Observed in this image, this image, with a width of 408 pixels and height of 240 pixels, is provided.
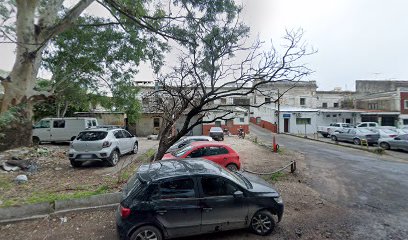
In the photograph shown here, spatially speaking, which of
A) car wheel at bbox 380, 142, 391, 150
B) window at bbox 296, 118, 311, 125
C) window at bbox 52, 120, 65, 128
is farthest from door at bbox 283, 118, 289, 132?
window at bbox 52, 120, 65, 128

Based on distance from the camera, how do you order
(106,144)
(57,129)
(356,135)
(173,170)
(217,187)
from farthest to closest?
(356,135), (57,129), (106,144), (173,170), (217,187)

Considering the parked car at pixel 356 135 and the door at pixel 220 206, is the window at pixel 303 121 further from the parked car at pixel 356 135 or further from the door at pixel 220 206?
the door at pixel 220 206

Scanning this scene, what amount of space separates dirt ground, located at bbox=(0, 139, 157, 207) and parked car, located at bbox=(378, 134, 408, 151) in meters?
18.7

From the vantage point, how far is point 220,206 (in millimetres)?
4520

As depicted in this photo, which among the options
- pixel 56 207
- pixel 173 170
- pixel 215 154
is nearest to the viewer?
pixel 173 170

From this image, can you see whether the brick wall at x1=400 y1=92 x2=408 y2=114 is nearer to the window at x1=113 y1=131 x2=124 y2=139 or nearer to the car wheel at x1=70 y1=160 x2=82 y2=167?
the window at x1=113 y1=131 x2=124 y2=139

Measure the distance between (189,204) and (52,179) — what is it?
21.6 ft

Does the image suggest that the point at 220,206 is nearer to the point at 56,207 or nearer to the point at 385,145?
the point at 56,207

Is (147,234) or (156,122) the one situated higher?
(156,122)

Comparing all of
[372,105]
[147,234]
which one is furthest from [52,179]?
[372,105]

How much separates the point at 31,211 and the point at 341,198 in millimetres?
8119

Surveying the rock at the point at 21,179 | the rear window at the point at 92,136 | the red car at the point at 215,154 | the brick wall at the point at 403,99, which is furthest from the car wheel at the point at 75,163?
the brick wall at the point at 403,99

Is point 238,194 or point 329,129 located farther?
point 329,129

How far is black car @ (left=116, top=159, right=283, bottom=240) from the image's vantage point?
4.20 meters
